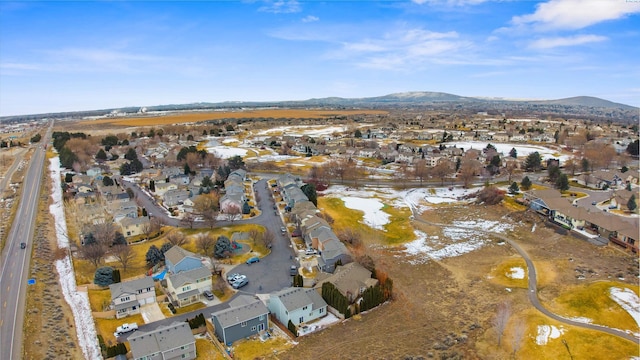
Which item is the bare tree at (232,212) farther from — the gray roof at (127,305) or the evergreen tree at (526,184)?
the evergreen tree at (526,184)

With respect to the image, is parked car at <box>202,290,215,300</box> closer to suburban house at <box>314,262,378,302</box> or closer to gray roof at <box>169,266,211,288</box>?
gray roof at <box>169,266,211,288</box>

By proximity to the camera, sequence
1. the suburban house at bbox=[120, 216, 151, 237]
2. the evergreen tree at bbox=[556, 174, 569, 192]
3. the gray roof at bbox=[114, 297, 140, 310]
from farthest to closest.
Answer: the evergreen tree at bbox=[556, 174, 569, 192] → the suburban house at bbox=[120, 216, 151, 237] → the gray roof at bbox=[114, 297, 140, 310]

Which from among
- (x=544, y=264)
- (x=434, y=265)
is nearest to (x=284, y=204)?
(x=434, y=265)

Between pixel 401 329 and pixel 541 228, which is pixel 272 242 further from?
pixel 541 228

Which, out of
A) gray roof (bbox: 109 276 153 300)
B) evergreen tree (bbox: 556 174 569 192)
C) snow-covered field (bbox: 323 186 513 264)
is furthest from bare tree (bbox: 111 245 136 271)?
evergreen tree (bbox: 556 174 569 192)

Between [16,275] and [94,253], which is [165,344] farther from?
[16,275]

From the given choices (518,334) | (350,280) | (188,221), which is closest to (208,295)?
(350,280)
